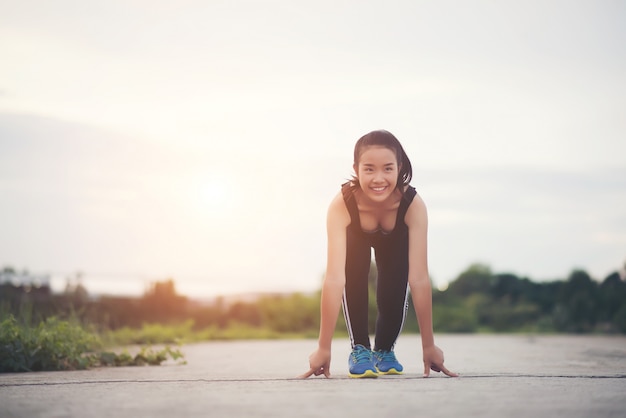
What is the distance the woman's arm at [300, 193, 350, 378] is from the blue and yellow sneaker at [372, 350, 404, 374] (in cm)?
52

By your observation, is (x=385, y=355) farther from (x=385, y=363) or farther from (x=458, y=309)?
(x=458, y=309)

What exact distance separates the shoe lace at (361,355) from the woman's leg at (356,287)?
0.10m

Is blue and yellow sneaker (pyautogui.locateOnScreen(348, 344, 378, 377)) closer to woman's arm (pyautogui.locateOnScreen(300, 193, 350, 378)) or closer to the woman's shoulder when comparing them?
woman's arm (pyautogui.locateOnScreen(300, 193, 350, 378))

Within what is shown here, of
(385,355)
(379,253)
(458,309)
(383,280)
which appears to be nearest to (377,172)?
(379,253)

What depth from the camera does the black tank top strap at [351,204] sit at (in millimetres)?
4523

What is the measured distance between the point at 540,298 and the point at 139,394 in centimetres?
1645

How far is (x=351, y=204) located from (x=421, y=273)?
0.60 meters

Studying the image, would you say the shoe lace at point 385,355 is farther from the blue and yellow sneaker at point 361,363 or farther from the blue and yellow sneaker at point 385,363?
the blue and yellow sneaker at point 361,363

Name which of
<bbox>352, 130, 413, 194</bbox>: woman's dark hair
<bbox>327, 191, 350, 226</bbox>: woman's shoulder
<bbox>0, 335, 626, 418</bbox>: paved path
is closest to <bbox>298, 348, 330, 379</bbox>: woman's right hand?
<bbox>0, 335, 626, 418</bbox>: paved path

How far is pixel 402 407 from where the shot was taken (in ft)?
9.12

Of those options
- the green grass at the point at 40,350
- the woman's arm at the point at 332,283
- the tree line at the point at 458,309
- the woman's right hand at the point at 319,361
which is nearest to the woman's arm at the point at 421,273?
the woman's arm at the point at 332,283

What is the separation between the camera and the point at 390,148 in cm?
433

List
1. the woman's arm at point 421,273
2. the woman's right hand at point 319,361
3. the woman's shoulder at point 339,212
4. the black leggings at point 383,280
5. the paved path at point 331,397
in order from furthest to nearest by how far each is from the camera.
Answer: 1. the black leggings at point 383,280
2. the woman's shoulder at point 339,212
3. the woman's arm at point 421,273
4. the woman's right hand at point 319,361
5. the paved path at point 331,397

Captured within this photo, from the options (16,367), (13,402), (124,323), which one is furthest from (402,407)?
(124,323)
